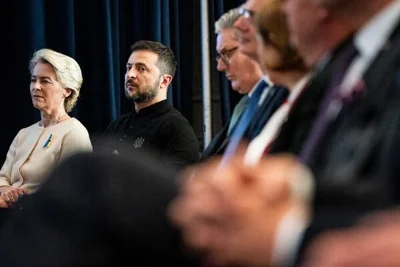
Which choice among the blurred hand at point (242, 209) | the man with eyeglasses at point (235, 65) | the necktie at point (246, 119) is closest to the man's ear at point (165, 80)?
the man with eyeglasses at point (235, 65)

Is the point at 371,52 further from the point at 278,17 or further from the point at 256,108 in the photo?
the point at 256,108

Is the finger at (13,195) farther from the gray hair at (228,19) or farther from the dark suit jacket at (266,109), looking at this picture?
the dark suit jacket at (266,109)

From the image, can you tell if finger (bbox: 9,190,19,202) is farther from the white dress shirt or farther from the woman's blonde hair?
the white dress shirt

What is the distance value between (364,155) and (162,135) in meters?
1.91

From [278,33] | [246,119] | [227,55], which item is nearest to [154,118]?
[227,55]

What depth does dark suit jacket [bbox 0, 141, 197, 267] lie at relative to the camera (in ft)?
1.79

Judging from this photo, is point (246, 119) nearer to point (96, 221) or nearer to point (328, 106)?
point (328, 106)

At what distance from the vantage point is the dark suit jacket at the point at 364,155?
452 mm

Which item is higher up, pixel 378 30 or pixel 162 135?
pixel 378 30

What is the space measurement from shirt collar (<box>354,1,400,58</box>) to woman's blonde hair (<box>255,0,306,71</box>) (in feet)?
1.07

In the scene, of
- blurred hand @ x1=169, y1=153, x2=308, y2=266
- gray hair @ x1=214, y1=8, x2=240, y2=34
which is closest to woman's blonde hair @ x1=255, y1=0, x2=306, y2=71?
blurred hand @ x1=169, y1=153, x2=308, y2=266

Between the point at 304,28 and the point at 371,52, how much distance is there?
0.19 m

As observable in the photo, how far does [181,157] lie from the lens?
2316 mm

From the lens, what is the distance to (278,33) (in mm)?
992
